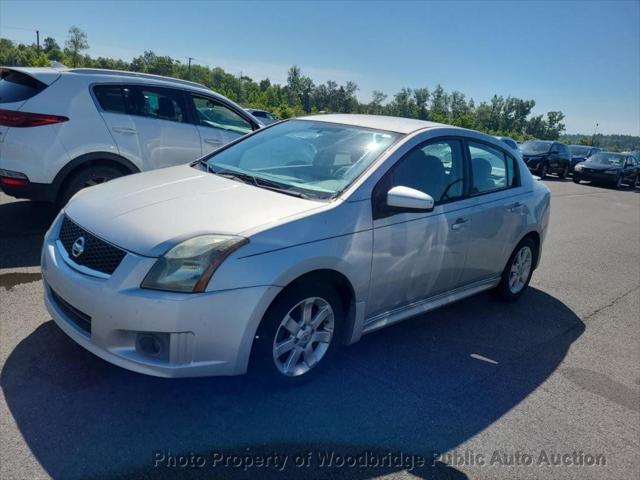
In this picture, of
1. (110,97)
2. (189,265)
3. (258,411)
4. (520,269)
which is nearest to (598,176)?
(520,269)

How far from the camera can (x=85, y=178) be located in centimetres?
579

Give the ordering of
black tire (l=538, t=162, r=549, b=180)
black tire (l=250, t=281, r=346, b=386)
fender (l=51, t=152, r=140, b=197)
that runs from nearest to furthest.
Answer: black tire (l=250, t=281, r=346, b=386), fender (l=51, t=152, r=140, b=197), black tire (l=538, t=162, r=549, b=180)

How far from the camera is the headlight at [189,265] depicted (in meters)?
2.67

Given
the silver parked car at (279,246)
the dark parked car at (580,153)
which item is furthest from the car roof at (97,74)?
the dark parked car at (580,153)

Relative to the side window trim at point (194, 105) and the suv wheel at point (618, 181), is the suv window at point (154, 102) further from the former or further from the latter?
the suv wheel at point (618, 181)

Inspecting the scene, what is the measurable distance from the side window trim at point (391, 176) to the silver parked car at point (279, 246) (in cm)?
1

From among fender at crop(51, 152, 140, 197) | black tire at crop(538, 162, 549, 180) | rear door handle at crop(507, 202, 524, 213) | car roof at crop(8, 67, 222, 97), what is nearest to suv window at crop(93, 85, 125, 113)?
car roof at crop(8, 67, 222, 97)

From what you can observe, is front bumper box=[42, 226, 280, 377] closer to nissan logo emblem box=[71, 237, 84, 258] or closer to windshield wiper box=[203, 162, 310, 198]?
nissan logo emblem box=[71, 237, 84, 258]

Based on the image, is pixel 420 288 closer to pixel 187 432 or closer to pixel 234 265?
pixel 234 265

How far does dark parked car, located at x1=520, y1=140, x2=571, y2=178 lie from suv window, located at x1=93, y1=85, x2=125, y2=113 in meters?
20.2

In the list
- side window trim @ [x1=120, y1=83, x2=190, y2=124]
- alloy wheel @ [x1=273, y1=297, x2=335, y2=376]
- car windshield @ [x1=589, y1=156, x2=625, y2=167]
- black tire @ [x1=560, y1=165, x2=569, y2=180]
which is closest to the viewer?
alloy wheel @ [x1=273, y1=297, x2=335, y2=376]

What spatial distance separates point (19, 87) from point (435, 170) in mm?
4476

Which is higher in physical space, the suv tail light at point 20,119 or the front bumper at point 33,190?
the suv tail light at point 20,119

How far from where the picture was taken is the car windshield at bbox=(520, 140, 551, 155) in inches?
925
